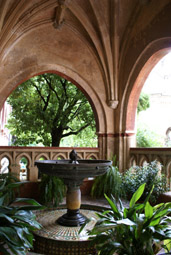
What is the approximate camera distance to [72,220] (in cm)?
313

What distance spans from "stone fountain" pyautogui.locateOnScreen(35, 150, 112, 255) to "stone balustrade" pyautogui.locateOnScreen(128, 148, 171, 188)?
1.90 meters

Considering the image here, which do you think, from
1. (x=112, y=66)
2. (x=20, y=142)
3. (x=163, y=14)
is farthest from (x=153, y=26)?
(x=20, y=142)

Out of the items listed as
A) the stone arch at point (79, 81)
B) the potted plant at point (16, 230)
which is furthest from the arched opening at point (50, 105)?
the potted plant at point (16, 230)

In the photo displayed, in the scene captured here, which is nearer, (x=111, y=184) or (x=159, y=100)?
(x=111, y=184)

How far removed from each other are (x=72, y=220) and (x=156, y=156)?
2.51 meters

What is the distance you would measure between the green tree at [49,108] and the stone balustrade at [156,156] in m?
3.72

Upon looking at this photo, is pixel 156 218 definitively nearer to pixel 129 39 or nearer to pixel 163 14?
pixel 163 14

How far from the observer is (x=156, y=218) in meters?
1.98

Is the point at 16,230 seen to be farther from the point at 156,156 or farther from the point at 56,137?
the point at 56,137

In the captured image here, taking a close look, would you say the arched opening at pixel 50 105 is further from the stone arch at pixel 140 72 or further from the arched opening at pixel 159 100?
the arched opening at pixel 159 100

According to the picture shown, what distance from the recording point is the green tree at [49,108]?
356 inches

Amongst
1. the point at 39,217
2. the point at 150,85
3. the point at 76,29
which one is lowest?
the point at 39,217

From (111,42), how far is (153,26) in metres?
1.33

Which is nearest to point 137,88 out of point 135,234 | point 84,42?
point 84,42
